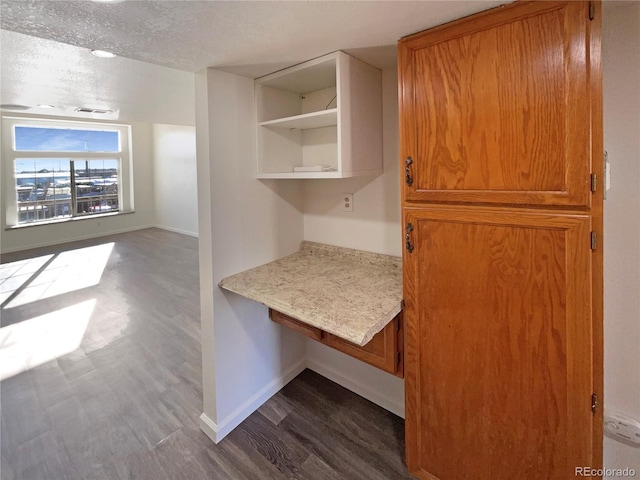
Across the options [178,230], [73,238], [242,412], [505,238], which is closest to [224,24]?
[505,238]

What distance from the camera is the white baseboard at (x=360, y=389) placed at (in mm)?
1979

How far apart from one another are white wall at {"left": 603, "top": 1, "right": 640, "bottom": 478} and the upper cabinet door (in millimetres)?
335

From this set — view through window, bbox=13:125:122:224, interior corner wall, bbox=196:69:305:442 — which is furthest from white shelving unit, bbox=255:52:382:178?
view through window, bbox=13:125:122:224

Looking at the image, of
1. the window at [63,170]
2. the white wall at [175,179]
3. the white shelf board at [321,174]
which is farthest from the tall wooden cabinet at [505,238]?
the window at [63,170]

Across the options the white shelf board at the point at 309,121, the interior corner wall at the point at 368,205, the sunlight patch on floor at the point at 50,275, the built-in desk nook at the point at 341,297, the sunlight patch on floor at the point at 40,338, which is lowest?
the sunlight patch on floor at the point at 40,338

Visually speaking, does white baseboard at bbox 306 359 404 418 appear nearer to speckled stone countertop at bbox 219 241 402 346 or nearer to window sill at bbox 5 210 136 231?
speckled stone countertop at bbox 219 241 402 346

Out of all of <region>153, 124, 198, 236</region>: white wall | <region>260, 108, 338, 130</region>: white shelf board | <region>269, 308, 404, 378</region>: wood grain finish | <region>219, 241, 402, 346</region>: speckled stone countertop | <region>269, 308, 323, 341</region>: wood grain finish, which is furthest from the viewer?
<region>153, 124, 198, 236</region>: white wall

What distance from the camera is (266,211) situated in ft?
6.60

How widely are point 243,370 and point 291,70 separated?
5.65ft

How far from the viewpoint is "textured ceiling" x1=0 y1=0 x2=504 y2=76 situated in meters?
1.04

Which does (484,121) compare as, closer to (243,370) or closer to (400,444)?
(400,444)

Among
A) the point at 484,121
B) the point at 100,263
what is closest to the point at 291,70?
the point at 484,121

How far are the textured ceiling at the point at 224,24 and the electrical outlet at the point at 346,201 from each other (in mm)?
801

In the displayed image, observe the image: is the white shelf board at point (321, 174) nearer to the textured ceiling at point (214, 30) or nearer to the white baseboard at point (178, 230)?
the textured ceiling at point (214, 30)
